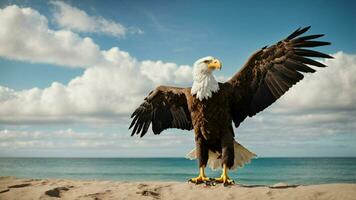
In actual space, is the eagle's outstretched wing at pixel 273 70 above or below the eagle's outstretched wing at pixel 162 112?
above

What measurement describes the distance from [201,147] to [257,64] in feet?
5.06

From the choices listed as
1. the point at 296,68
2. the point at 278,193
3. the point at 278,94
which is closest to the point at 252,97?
the point at 278,94

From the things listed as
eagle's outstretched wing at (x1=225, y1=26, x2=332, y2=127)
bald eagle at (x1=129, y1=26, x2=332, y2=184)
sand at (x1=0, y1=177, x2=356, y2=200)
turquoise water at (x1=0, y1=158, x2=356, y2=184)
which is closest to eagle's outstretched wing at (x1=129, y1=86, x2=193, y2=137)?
bald eagle at (x1=129, y1=26, x2=332, y2=184)

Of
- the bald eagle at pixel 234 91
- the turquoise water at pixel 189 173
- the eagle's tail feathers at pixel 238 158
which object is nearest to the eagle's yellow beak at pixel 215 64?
the bald eagle at pixel 234 91

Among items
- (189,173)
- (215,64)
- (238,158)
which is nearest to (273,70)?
(215,64)

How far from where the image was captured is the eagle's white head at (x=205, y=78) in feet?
18.0

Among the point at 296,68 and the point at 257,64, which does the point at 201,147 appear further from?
the point at 296,68

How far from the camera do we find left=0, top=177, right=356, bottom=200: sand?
183 inches

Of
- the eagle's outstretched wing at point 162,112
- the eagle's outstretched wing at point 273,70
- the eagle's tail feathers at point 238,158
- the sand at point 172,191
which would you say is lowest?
the sand at point 172,191

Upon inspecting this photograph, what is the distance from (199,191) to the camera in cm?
507

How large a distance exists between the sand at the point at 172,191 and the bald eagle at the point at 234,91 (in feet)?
1.62

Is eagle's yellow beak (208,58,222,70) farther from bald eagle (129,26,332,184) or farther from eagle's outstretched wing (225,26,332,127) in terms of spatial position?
eagle's outstretched wing (225,26,332,127)

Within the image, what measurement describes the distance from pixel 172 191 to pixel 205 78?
169cm

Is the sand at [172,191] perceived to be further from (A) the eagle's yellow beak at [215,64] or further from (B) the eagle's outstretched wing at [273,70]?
(A) the eagle's yellow beak at [215,64]
